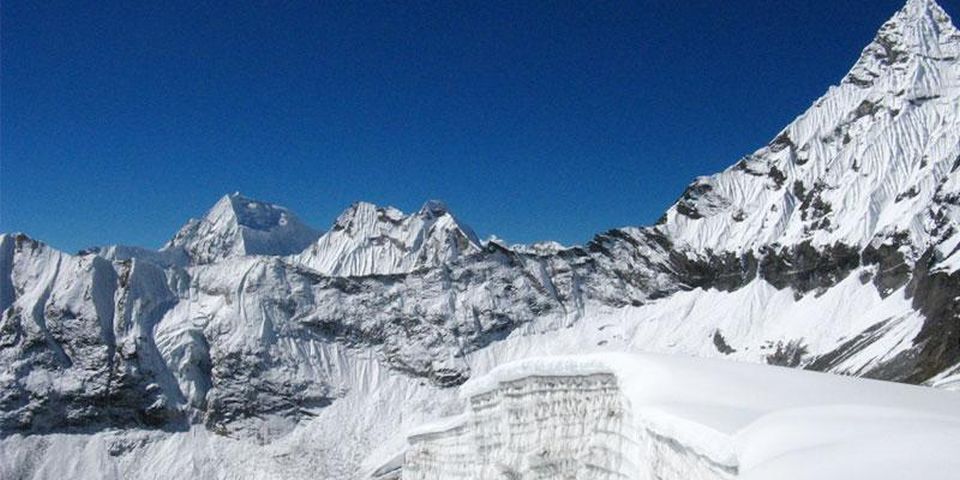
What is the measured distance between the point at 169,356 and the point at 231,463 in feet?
103

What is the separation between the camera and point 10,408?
503 ft

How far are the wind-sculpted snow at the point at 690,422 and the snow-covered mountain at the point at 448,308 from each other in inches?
4427

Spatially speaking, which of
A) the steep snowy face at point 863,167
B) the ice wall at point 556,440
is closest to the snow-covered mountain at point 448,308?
the steep snowy face at point 863,167

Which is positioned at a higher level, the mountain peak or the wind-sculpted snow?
the mountain peak

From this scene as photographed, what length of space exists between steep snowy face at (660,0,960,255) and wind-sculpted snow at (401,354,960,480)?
403 ft

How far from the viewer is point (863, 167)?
6319 inches

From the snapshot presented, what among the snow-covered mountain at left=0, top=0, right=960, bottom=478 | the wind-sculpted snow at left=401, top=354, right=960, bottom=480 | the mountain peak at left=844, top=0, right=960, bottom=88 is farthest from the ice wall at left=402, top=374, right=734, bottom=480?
the mountain peak at left=844, top=0, right=960, bottom=88

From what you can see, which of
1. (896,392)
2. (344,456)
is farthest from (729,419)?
(344,456)

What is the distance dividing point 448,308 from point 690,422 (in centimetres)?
16954

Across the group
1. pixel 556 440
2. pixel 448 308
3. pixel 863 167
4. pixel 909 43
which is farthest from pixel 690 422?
pixel 909 43

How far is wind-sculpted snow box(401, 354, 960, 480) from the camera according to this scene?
7.77 metres

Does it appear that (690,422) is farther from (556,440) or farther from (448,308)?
(448,308)

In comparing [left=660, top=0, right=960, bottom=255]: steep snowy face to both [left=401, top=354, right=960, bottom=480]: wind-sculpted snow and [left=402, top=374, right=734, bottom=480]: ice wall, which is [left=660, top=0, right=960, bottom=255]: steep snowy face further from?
[left=401, top=354, right=960, bottom=480]: wind-sculpted snow

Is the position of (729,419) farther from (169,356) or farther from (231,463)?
(169,356)
